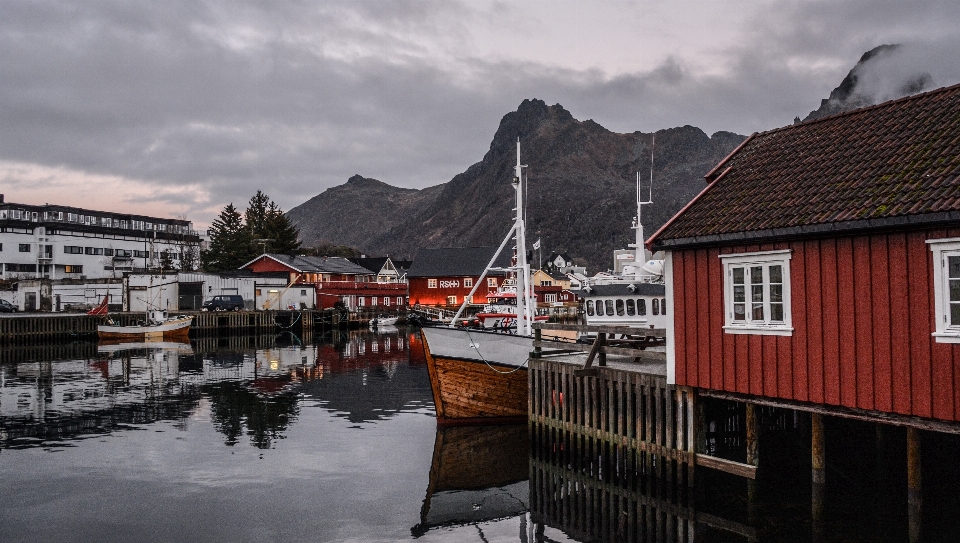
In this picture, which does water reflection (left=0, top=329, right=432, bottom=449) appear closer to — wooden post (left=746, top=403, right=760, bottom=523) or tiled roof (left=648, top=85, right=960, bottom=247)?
wooden post (left=746, top=403, right=760, bottom=523)

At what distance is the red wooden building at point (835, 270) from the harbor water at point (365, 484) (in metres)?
2.93

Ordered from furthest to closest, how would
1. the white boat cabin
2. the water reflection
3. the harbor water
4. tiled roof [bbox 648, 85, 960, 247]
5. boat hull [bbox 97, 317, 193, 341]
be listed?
boat hull [bbox 97, 317, 193, 341], the white boat cabin, the water reflection, the harbor water, tiled roof [bbox 648, 85, 960, 247]

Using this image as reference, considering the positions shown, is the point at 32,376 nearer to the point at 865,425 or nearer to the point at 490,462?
the point at 490,462

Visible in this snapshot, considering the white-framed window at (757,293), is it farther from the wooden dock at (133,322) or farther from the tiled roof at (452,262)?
the tiled roof at (452,262)

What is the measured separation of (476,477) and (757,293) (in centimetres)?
867

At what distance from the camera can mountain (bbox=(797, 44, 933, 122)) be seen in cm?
12462

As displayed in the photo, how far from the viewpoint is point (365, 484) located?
57.5 feet

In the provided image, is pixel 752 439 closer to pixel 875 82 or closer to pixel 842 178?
pixel 842 178

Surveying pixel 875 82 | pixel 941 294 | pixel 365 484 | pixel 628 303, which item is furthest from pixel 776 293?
pixel 875 82

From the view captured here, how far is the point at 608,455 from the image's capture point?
17250 millimetres

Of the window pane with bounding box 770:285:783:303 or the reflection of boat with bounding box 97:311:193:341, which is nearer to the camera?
the window pane with bounding box 770:285:783:303

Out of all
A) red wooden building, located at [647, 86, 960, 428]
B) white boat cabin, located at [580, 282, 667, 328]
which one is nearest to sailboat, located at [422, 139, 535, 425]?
white boat cabin, located at [580, 282, 667, 328]

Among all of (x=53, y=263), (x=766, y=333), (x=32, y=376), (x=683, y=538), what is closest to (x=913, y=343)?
(x=766, y=333)

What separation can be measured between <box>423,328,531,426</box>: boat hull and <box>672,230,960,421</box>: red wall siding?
25.9 ft
